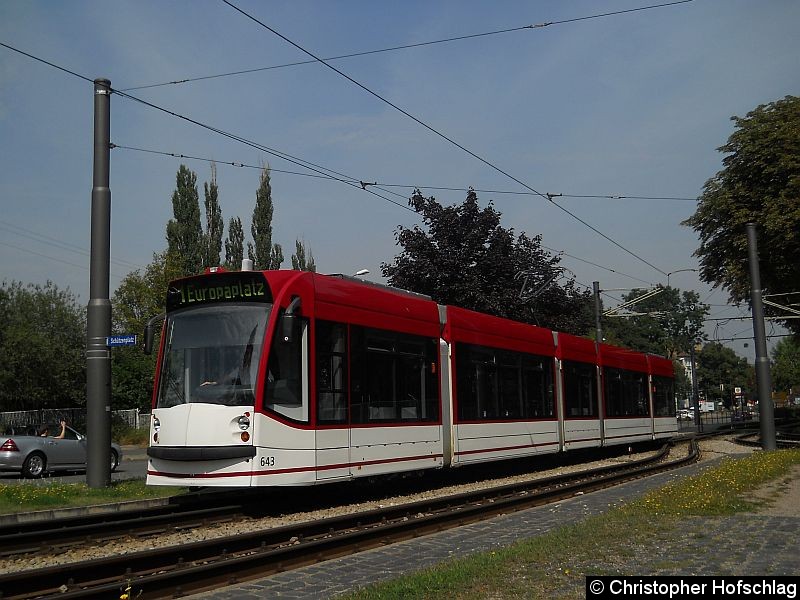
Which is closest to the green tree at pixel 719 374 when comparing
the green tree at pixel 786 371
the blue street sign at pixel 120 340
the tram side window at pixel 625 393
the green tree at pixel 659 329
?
the green tree at pixel 659 329

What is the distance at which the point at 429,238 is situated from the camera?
34.0 metres

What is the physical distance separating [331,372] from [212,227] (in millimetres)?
40539

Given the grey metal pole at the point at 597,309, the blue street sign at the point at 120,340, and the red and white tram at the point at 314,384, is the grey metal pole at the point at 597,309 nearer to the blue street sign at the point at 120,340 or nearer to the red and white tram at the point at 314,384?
the red and white tram at the point at 314,384

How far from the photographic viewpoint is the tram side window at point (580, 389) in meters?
21.0

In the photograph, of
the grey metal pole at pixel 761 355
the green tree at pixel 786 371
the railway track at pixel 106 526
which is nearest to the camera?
the railway track at pixel 106 526

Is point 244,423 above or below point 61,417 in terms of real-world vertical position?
above

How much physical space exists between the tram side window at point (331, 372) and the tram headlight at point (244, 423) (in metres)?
1.24

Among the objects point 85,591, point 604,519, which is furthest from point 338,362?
point 85,591

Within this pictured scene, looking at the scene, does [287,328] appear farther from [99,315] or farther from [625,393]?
[625,393]

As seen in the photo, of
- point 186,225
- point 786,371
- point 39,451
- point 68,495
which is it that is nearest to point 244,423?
point 68,495

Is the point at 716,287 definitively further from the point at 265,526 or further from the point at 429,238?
the point at 265,526

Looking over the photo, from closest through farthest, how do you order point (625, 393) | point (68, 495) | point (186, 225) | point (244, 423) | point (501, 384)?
point (244, 423), point (68, 495), point (501, 384), point (625, 393), point (186, 225)

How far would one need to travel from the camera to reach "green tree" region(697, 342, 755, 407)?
119 meters

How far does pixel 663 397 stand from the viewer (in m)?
29.4
